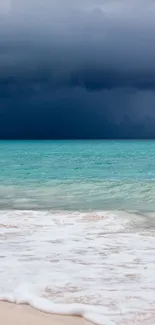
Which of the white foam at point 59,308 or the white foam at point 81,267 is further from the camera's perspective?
the white foam at point 81,267

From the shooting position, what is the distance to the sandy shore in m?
4.87

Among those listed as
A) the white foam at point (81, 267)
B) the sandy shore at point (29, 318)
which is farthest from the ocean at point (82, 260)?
the sandy shore at point (29, 318)

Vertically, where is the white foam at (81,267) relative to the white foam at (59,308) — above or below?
below

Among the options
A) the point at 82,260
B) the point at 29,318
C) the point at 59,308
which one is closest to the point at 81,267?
the point at 82,260

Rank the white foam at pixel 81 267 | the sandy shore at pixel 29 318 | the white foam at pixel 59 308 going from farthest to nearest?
the white foam at pixel 81 267
the white foam at pixel 59 308
the sandy shore at pixel 29 318

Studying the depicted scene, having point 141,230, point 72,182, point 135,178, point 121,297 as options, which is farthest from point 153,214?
point 135,178

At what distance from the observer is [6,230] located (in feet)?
35.7

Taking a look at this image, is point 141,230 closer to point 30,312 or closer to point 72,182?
point 30,312

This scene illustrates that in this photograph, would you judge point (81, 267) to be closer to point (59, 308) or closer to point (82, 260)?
point (82, 260)

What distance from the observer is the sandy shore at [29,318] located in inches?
192

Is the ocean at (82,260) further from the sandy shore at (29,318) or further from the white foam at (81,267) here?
the sandy shore at (29,318)

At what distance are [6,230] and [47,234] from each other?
1.01 meters

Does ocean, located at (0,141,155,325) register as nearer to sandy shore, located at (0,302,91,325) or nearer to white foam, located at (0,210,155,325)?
white foam, located at (0,210,155,325)

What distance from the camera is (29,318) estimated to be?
5.00 metres
